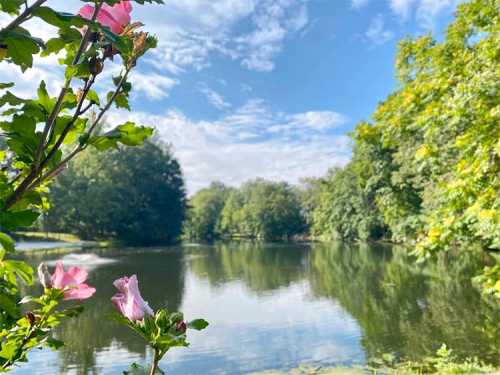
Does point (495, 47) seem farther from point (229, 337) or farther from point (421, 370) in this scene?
point (229, 337)

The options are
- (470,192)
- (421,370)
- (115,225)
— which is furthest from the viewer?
(115,225)

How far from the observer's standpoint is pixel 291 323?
10.5 m

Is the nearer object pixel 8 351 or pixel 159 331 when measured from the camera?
pixel 159 331

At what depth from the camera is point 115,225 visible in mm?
44625

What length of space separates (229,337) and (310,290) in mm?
6263

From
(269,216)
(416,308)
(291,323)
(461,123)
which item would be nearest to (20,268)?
(461,123)

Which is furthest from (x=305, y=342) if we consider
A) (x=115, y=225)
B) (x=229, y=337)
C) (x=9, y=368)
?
(x=115, y=225)

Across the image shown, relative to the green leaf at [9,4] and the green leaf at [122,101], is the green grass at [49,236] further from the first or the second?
the green leaf at [9,4]

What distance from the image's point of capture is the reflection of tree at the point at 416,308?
8234 millimetres

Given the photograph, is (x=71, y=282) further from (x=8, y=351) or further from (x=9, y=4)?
(x=9, y=4)

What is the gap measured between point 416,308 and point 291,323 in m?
3.68

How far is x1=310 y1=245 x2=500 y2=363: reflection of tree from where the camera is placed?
8234 mm

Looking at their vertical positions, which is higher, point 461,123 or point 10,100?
point 461,123

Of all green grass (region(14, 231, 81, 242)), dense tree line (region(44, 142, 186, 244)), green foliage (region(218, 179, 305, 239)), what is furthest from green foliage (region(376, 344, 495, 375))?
green foliage (region(218, 179, 305, 239))
